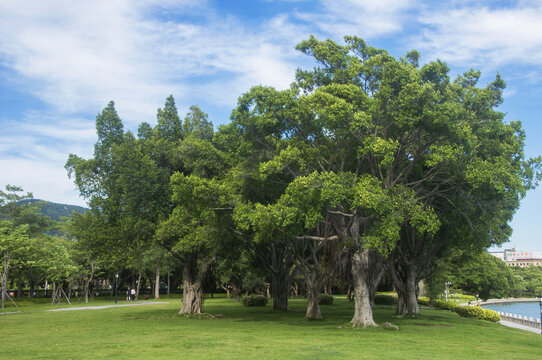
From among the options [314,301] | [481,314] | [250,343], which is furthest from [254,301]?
[250,343]

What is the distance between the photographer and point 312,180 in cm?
1920

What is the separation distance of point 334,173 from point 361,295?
6246 millimetres

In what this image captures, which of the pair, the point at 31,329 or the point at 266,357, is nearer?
the point at 266,357

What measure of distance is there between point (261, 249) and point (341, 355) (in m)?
21.7

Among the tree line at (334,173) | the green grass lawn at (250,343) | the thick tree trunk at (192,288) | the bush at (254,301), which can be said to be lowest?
the bush at (254,301)

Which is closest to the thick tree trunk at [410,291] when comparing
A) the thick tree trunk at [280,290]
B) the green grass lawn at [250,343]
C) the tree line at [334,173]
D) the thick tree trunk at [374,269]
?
the tree line at [334,173]

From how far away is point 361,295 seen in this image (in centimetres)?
2183

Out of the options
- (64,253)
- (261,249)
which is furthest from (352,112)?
(64,253)

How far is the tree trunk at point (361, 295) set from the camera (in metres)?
21.5

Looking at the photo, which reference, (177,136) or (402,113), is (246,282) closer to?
(177,136)

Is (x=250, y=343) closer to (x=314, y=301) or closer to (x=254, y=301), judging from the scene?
(x=314, y=301)

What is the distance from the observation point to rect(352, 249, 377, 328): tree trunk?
70.7 feet

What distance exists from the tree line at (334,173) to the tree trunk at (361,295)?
0.07 metres

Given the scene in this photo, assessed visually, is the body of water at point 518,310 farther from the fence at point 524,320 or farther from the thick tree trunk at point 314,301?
the thick tree trunk at point 314,301
